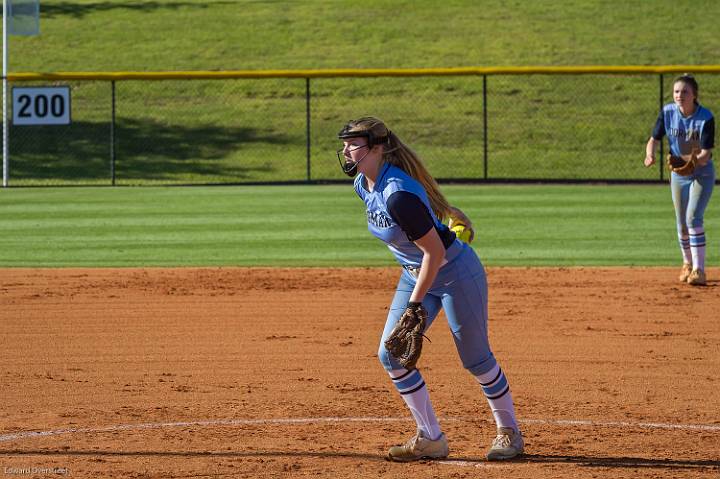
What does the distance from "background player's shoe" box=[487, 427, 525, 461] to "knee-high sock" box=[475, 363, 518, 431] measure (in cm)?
4

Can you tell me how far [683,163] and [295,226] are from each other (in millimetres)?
6716

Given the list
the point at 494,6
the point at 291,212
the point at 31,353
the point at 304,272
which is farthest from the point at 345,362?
the point at 494,6

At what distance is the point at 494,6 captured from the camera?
42469 millimetres

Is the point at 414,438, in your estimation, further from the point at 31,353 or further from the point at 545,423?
the point at 31,353

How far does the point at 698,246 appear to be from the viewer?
12.0 metres

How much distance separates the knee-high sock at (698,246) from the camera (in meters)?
12.1

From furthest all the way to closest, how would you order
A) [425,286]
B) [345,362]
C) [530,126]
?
[530,126] < [345,362] < [425,286]

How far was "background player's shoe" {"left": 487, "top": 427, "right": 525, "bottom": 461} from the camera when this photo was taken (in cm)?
627

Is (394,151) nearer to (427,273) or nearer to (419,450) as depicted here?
(427,273)

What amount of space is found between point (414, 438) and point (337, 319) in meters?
4.44

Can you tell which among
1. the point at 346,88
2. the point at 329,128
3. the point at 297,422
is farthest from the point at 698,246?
the point at 346,88

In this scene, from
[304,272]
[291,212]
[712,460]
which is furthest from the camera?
[291,212]

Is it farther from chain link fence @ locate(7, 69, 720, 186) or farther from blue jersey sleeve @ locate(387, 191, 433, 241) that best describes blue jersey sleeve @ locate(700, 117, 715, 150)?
chain link fence @ locate(7, 69, 720, 186)

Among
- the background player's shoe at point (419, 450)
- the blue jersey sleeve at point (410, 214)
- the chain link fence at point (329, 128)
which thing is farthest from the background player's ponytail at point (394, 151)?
the chain link fence at point (329, 128)
